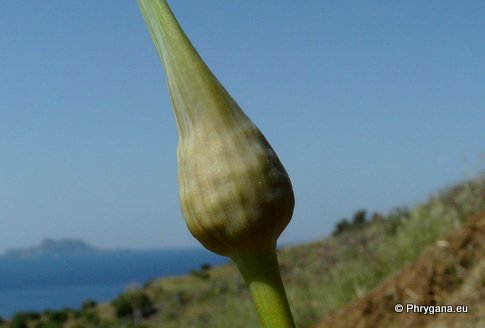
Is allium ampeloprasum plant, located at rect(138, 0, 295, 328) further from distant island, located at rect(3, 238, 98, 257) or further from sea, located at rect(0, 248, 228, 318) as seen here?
distant island, located at rect(3, 238, 98, 257)

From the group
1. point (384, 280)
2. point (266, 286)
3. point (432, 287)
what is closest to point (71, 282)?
point (384, 280)

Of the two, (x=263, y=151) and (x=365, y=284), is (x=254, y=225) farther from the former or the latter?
(x=365, y=284)

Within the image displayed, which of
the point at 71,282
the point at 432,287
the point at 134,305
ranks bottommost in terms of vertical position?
the point at 432,287

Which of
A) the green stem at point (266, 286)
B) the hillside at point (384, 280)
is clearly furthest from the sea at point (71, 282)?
the hillside at point (384, 280)

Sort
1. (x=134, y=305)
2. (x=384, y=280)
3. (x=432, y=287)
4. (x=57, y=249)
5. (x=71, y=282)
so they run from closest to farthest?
(x=432, y=287) → (x=384, y=280) → (x=134, y=305) → (x=71, y=282) → (x=57, y=249)

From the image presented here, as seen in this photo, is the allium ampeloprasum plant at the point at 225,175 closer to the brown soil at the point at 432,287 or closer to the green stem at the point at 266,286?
the green stem at the point at 266,286

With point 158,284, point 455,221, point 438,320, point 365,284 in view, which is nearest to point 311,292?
point 365,284

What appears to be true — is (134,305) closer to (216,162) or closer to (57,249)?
(216,162)
